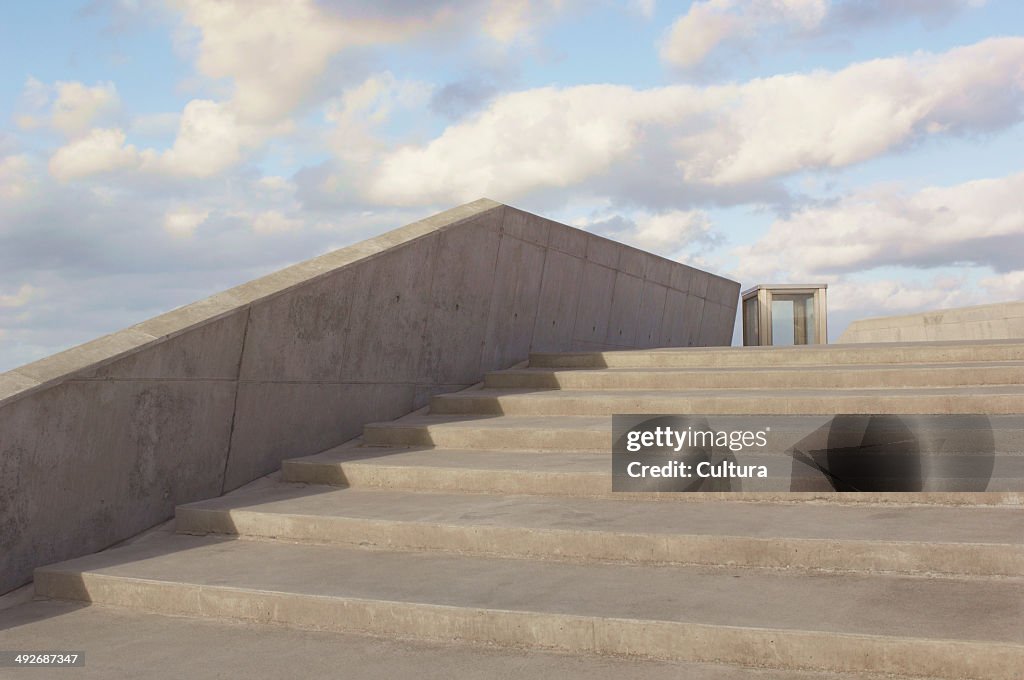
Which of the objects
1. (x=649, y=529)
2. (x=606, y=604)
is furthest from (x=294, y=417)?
(x=606, y=604)

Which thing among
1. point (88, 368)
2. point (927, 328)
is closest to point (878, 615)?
point (88, 368)

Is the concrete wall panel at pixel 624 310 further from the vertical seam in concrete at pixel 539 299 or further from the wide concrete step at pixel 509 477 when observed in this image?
the wide concrete step at pixel 509 477

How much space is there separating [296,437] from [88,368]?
76.1 inches

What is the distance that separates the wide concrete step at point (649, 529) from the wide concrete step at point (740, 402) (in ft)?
5.00

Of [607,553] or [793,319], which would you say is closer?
[607,553]

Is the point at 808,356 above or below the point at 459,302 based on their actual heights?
below

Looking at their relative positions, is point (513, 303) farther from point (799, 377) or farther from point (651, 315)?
point (651, 315)

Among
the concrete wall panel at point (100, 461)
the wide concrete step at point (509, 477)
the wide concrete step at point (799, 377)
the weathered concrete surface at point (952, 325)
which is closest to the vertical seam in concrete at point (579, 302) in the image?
the wide concrete step at point (799, 377)

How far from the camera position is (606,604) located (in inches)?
151

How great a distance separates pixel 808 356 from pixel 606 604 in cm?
507

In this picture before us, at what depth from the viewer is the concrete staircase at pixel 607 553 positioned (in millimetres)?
3516

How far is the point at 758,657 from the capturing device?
3.44m

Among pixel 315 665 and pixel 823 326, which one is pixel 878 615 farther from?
pixel 823 326

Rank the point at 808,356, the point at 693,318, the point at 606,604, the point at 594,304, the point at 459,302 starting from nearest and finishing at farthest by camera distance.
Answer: the point at 606,604 < the point at 808,356 < the point at 459,302 < the point at 594,304 < the point at 693,318
